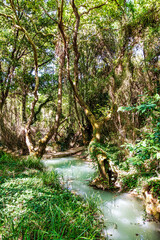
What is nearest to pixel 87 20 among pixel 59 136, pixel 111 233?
pixel 59 136

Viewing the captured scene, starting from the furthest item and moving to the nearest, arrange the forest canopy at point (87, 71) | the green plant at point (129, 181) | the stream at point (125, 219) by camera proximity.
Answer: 1. the forest canopy at point (87, 71)
2. the green plant at point (129, 181)
3. the stream at point (125, 219)

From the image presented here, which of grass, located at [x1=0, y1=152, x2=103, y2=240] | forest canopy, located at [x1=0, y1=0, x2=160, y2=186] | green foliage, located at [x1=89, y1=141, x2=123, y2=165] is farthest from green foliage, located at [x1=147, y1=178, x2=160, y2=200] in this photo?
green foliage, located at [x1=89, y1=141, x2=123, y2=165]

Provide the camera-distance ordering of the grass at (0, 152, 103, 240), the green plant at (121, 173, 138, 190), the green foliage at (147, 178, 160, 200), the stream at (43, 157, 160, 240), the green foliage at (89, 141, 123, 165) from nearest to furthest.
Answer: the grass at (0, 152, 103, 240), the stream at (43, 157, 160, 240), the green foliage at (147, 178, 160, 200), the green plant at (121, 173, 138, 190), the green foliage at (89, 141, 123, 165)

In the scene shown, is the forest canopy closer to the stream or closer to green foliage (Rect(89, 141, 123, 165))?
green foliage (Rect(89, 141, 123, 165))

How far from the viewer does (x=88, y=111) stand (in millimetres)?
4836

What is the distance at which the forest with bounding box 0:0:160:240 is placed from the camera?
6.60 ft

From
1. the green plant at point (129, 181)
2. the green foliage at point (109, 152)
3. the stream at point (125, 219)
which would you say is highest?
the green foliage at point (109, 152)

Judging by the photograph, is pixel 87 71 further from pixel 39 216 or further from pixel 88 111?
pixel 39 216

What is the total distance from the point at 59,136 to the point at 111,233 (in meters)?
8.84

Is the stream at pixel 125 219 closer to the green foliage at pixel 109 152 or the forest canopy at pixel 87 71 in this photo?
the forest canopy at pixel 87 71

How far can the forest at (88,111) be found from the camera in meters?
2.01

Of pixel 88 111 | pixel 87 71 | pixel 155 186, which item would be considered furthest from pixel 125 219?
pixel 87 71

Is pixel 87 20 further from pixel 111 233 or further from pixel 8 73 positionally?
pixel 111 233

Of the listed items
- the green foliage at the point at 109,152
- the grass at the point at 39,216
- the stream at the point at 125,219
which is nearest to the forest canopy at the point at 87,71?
the green foliage at the point at 109,152
